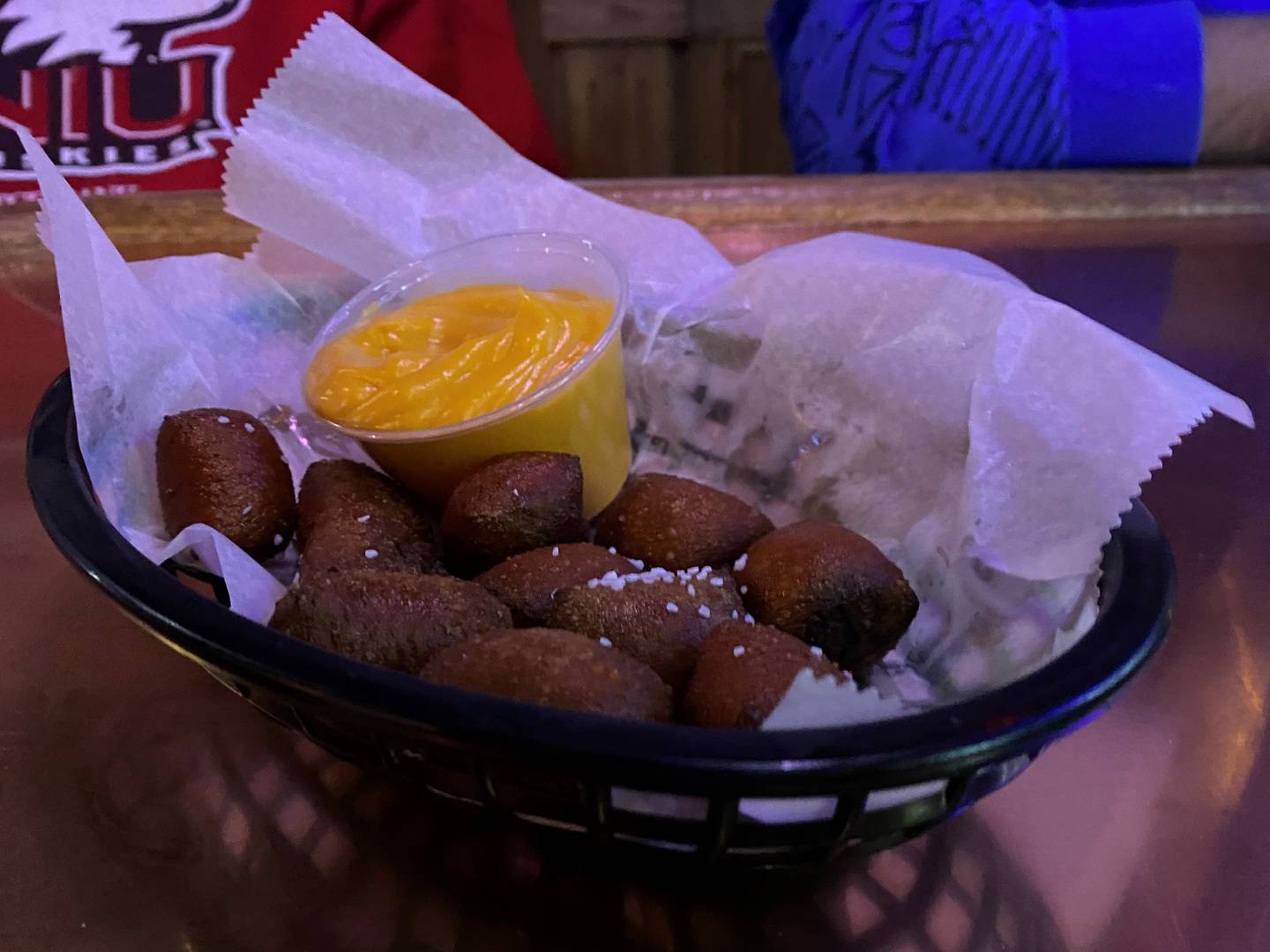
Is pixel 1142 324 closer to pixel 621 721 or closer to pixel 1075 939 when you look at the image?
pixel 1075 939

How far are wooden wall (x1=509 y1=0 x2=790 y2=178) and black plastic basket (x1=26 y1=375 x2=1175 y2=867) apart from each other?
2157 mm

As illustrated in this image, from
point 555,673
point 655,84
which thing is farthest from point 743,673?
point 655,84

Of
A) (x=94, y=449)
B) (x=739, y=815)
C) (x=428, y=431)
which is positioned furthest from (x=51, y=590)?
(x=739, y=815)

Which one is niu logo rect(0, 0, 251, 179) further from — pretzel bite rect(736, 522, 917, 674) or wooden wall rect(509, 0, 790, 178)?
pretzel bite rect(736, 522, 917, 674)

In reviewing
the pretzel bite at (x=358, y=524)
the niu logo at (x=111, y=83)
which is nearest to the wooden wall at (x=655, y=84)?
the niu logo at (x=111, y=83)

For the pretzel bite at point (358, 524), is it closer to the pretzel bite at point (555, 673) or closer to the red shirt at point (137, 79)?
the pretzel bite at point (555, 673)

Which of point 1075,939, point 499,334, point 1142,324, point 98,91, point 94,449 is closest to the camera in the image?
point 1075,939

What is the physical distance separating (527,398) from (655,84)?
1.95 metres

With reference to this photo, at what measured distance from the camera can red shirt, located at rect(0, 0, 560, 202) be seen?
1.69 m

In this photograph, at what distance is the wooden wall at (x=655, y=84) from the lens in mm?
2346

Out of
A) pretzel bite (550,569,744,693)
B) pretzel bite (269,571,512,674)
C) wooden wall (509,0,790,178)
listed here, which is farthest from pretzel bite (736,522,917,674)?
wooden wall (509,0,790,178)

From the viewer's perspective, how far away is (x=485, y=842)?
486 mm

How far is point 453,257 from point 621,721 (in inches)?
22.7

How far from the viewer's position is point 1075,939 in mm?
449
